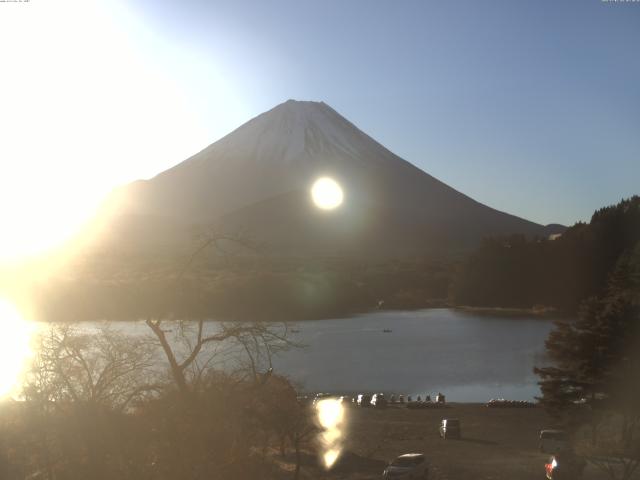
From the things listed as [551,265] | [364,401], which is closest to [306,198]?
[551,265]

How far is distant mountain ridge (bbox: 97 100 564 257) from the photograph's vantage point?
336 feet

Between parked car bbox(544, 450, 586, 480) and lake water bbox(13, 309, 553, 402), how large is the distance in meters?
8.21

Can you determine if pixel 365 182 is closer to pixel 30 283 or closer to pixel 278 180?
pixel 278 180

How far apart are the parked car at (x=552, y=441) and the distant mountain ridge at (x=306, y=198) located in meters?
78.6

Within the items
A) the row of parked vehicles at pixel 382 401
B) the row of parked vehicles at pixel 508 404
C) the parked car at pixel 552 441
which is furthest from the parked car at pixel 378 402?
the parked car at pixel 552 441

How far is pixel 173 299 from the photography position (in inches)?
235

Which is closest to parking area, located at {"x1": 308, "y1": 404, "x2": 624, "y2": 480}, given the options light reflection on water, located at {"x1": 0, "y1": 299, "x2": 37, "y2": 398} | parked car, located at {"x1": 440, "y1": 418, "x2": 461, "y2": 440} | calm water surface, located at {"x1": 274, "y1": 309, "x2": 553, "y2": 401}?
parked car, located at {"x1": 440, "y1": 418, "x2": 461, "y2": 440}

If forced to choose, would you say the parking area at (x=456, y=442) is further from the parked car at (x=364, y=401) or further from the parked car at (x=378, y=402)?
the parked car at (x=364, y=401)

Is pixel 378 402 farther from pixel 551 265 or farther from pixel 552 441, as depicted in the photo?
pixel 551 265

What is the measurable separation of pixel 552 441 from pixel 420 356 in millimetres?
21945

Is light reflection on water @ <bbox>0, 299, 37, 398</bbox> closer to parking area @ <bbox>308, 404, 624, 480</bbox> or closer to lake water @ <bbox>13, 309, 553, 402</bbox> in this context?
parking area @ <bbox>308, 404, 624, 480</bbox>

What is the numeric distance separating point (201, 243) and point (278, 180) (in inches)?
4404

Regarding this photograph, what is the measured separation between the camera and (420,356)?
3488 centimetres

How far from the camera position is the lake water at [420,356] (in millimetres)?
26547
